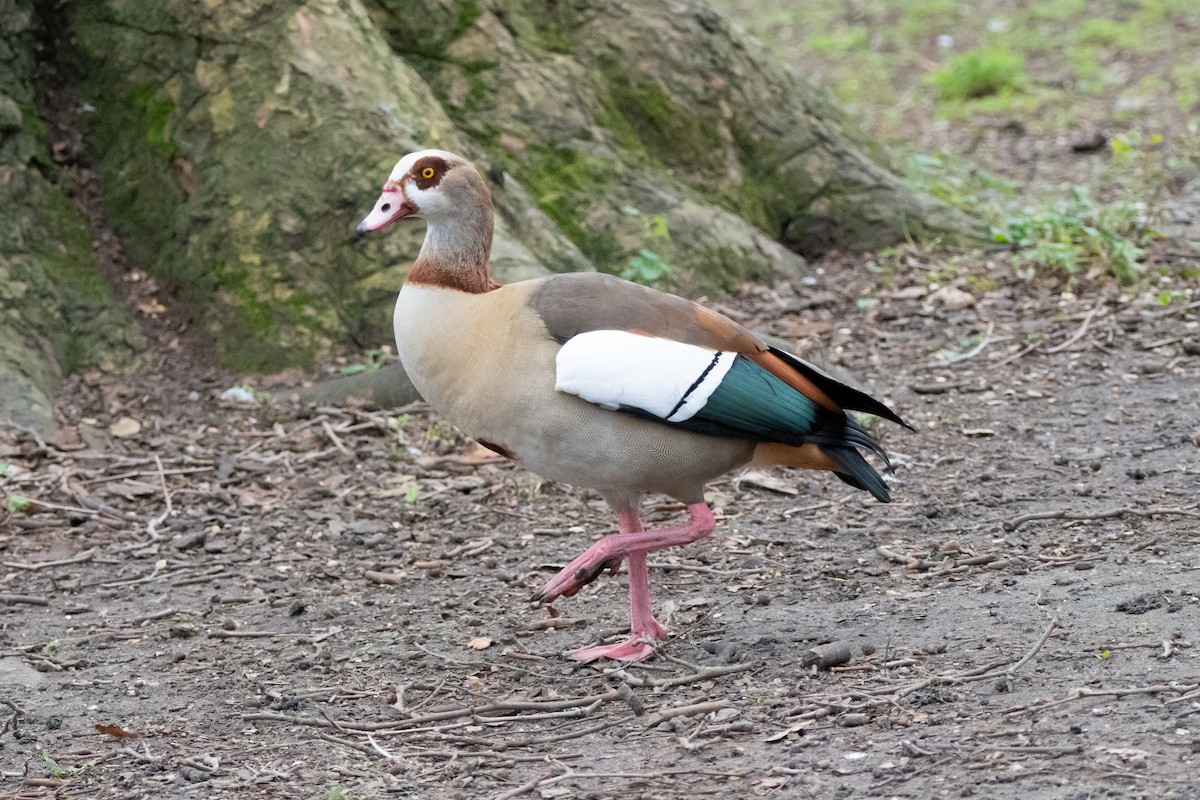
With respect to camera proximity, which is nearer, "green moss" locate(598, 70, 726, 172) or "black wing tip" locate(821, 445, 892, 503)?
"black wing tip" locate(821, 445, 892, 503)

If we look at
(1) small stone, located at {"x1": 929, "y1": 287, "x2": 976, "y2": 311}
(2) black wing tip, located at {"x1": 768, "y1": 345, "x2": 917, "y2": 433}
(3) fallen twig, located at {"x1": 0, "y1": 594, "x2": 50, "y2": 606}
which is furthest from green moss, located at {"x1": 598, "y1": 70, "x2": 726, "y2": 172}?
(3) fallen twig, located at {"x1": 0, "y1": 594, "x2": 50, "y2": 606}

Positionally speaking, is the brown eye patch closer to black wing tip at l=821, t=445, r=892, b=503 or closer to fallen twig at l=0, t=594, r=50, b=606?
black wing tip at l=821, t=445, r=892, b=503

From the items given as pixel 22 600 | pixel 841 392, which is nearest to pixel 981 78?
pixel 841 392

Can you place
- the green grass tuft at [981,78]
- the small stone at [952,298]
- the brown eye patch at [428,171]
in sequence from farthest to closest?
the green grass tuft at [981,78], the small stone at [952,298], the brown eye patch at [428,171]

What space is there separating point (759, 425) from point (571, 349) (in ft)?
1.87

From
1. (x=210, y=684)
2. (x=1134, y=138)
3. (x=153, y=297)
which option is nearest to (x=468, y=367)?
(x=210, y=684)

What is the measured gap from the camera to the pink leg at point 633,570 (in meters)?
3.85

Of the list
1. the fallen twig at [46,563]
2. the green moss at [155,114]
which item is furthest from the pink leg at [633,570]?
the green moss at [155,114]

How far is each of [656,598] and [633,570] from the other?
458 mm

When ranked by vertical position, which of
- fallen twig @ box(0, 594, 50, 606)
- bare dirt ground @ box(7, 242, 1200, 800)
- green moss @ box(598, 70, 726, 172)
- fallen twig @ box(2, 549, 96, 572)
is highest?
green moss @ box(598, 70, 726, 172)

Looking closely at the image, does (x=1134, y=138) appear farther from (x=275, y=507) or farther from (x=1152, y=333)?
(x=275, y=507)

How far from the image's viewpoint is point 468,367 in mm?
Answer: 3734

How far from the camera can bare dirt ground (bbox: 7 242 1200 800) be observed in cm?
311

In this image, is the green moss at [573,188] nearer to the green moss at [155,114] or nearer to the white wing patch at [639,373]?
the green moss at [155,114]
